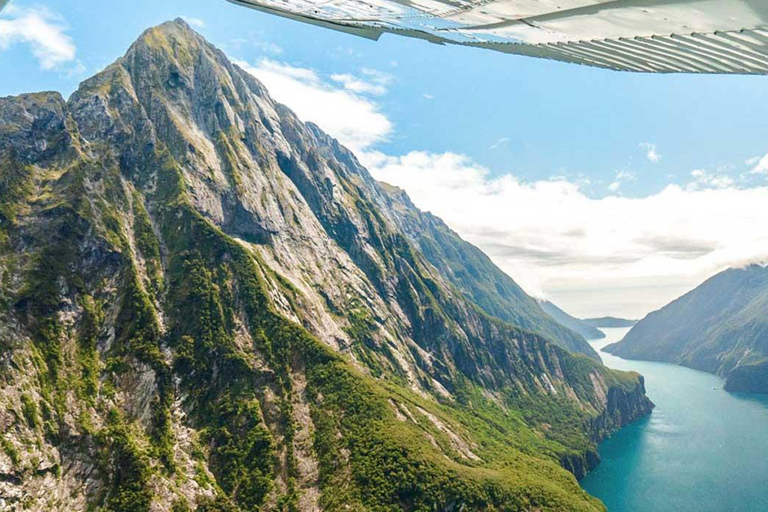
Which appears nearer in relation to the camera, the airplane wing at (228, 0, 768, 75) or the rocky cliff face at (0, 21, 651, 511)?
the airplane wing at (228, 0, 768, 75)

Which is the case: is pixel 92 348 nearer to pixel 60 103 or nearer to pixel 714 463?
pixel 60 103

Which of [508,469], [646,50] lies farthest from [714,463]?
[646,50]

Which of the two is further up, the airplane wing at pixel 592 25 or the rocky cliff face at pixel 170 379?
the airplane wing at pixel 592 25

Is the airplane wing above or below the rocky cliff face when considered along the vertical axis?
above

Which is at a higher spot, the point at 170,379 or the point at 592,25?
the point at 592,25

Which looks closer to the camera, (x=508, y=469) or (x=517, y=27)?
(x=517, y=27)

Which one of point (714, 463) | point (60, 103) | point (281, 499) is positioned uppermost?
point (60, 103)

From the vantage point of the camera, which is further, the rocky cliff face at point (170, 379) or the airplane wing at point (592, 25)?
the rocky cliff face at point (170, 379)

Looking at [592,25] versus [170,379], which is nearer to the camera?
[592,25]
